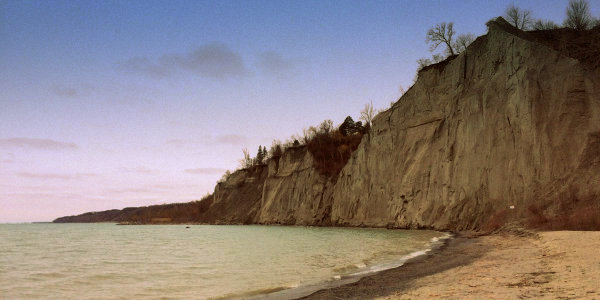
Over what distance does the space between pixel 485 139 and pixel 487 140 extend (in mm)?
240

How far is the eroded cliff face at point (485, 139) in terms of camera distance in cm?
2727

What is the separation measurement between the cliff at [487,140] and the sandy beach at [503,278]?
1349 cm

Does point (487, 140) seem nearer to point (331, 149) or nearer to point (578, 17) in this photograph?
point (578, 17)

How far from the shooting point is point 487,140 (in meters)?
33.0

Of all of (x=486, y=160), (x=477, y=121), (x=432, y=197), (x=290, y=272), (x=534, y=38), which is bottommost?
(x=290, y=272)

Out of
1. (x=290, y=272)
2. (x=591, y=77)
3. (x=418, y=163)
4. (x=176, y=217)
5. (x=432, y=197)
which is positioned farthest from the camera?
(x=176, y=217)

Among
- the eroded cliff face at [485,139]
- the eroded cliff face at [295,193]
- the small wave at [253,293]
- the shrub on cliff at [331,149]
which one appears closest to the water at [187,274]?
the small wave at [253,293]

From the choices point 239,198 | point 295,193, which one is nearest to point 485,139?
point 295,193

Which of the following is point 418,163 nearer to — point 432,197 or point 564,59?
point 432,197

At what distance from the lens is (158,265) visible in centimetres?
1819

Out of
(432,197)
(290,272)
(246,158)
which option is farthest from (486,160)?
(246,158)

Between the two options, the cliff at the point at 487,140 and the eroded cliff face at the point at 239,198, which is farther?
the eroded cliff face at the point at 239,198

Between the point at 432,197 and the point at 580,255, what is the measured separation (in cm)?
2776

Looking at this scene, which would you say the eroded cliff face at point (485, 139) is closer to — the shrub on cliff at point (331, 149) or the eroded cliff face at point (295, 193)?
the eroded cliff face at point (295, 193)
